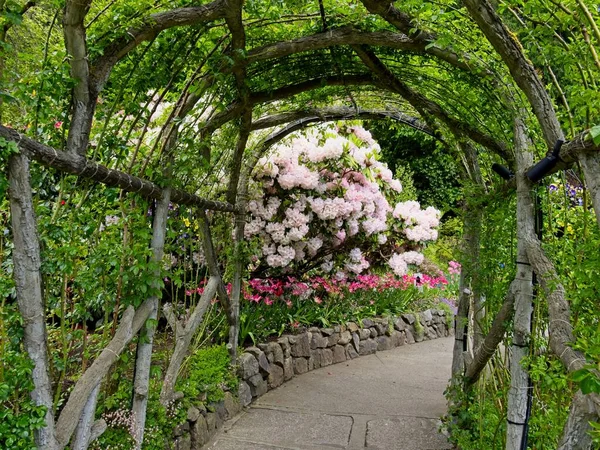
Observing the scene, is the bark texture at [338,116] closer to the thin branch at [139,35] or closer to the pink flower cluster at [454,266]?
the pink flower cluster at [454,266]

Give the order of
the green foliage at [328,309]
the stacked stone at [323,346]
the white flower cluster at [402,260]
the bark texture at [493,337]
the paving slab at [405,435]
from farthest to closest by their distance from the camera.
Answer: the white flower cluster at [402,260] → the green foliage at [328,309] → the stacked stone at [323,346] → the paving slab at [405,435] → the bark texture at [493,337]

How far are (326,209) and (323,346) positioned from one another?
156 centimetres

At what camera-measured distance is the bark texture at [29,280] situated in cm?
164

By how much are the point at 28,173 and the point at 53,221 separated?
0.87 ft

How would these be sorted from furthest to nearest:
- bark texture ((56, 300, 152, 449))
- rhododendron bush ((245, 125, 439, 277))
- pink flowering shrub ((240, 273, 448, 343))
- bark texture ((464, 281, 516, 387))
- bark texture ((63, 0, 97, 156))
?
rhododendron bush ((245, 125, 439, 277)) → pink flowering shrub ((240, 273, 448, 343)) → bark texture ((464, 281, 516, 387)) → bark texture ((56, 300, 152, 449)) → bark texture ((63, 0, 97, 156))

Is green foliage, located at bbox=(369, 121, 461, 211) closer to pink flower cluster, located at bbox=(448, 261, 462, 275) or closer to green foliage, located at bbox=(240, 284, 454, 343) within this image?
green foliage, located at bbox=(240, 284, 454, 343)

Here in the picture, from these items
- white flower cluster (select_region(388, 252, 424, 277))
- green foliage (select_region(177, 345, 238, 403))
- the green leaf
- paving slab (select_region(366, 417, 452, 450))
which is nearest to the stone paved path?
paving slab (select_region(366, 417, 452, 450))

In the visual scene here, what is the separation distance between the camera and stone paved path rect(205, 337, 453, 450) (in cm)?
366

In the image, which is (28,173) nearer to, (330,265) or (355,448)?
(355,448)

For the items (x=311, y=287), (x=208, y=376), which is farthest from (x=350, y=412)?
(x=311, y=287)

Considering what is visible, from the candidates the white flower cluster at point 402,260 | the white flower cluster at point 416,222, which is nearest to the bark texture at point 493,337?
the white flower cluster at point 402,260

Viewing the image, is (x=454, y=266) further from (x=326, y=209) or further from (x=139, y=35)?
(x=139, y=35)

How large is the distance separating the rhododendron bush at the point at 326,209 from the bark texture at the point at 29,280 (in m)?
3.47

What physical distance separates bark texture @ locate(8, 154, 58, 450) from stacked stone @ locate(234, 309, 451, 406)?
Answer: 2633 mm
